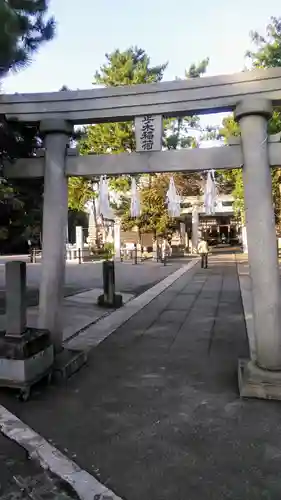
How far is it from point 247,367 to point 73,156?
335cm

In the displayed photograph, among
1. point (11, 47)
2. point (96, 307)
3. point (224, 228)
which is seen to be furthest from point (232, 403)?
point (224, 228)

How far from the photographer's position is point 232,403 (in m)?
4.25

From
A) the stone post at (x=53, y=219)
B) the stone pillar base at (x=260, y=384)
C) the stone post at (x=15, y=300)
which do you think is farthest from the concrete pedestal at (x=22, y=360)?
the stone pillar base at (x=260, y=384)

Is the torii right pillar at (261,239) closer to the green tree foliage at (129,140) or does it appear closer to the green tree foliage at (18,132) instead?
the green tree foliage at (18,132)

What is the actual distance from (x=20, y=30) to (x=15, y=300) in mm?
3011

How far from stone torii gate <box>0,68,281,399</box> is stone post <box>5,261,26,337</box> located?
0.48 metres

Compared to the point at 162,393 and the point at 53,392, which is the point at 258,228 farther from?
the point at 53,392

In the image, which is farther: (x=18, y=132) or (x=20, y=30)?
(x=18, y=132)

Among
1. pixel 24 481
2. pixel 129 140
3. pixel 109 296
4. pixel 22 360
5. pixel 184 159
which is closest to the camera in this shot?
pixel 24 481

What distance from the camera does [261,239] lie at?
4.62 meters

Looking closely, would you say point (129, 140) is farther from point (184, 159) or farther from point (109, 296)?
point (184, 159)

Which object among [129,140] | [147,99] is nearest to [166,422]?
[147,99]

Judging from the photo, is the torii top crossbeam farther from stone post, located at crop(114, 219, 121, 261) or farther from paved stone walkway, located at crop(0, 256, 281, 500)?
stone post, located at crop(114, 219, 121, 261)

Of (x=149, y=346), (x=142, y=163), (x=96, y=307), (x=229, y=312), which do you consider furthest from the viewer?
(x=96, y=307)
